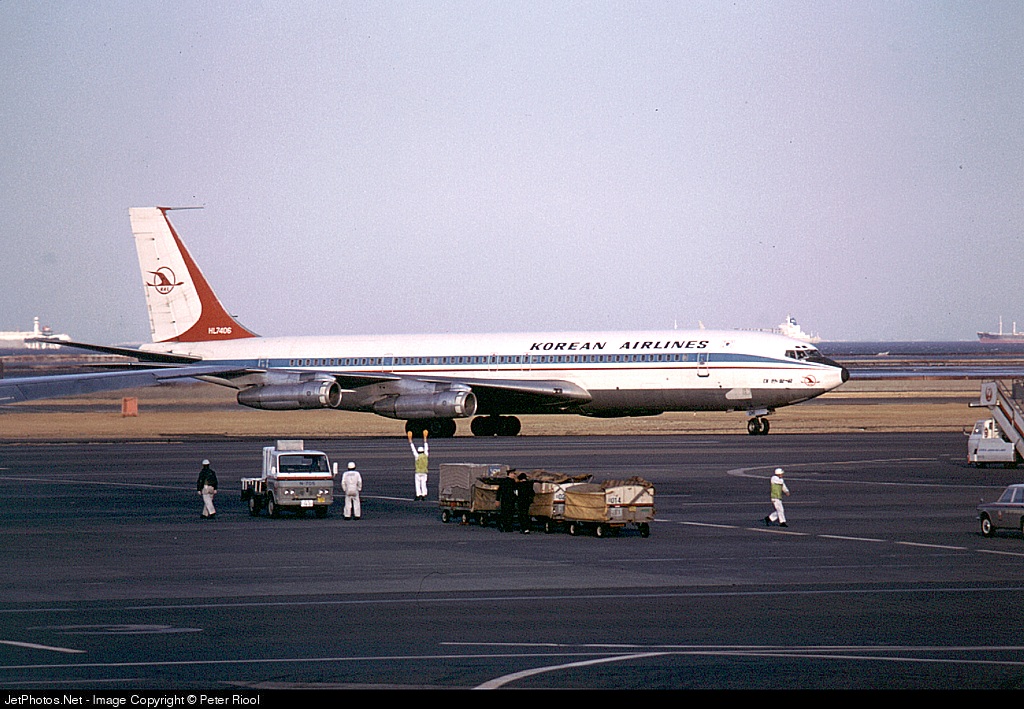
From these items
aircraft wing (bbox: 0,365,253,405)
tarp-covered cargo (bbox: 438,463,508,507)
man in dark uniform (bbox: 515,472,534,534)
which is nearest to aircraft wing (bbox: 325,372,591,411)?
tarp-covered cargo (bbox: 438,463,508,507)

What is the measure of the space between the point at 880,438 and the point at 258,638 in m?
56.9

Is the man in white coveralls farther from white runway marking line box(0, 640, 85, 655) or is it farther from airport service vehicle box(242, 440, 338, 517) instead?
white runway marking line box(0, 640, 85, 655)

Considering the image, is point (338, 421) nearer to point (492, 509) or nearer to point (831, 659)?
point (492, 509)

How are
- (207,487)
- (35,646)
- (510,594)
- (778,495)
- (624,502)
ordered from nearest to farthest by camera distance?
(35,646)
(510,594)
(624,502)
(778,495)
(207,487)

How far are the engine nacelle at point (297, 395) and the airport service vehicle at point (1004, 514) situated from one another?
44.6m

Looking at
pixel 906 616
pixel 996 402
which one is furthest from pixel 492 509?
pixel 996 402

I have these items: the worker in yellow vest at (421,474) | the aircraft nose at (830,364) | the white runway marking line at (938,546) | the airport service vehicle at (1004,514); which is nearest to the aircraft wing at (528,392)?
the aircraft nose at (830,364)

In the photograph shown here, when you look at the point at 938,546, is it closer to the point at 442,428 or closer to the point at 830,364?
the point at 830,364

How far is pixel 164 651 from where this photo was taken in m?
18.9

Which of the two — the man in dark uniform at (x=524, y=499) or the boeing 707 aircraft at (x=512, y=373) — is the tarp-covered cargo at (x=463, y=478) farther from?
the boeing 707 aircraft at (x=512, y=373)

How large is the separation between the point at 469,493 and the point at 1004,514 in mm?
13820

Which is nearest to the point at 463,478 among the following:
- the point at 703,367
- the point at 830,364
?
the point at 703,367

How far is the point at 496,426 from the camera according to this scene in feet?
257
